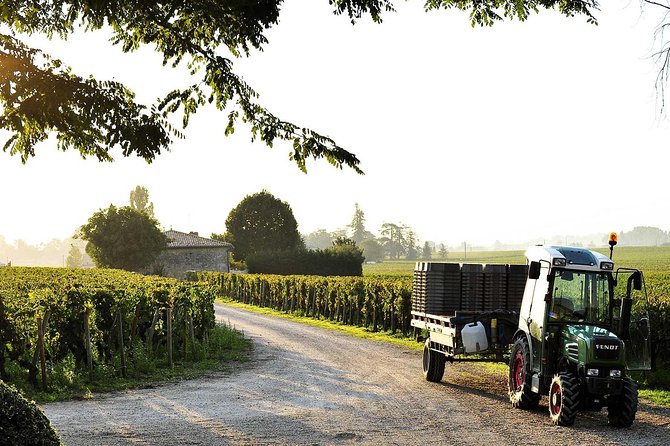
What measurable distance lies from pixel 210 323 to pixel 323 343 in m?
3.86

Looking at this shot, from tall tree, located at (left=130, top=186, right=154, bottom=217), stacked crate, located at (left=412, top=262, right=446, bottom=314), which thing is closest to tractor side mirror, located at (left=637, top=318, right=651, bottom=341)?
stacked crate, located at (left=412, top=262, right=446, bottom=314)

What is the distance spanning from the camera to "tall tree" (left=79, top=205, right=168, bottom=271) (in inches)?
2682

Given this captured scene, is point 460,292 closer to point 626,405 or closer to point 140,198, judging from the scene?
point 626,405

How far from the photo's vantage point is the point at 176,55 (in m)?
10.4

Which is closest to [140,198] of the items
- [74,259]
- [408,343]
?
[74,259]

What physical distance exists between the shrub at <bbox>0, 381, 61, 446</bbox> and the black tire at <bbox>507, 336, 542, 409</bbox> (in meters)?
8.16

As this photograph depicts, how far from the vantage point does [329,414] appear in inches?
483

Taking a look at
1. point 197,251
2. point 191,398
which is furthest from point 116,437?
point 197,251

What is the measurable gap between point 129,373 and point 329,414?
6721mm

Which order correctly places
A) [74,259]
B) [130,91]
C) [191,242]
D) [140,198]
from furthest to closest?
[74,259], [140,198], [191,242], [130,91]

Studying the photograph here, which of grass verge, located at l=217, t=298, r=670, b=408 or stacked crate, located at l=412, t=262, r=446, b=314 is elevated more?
stacked crate, located at l=412, t=262, r=446, b=314

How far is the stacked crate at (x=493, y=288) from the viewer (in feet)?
50.6

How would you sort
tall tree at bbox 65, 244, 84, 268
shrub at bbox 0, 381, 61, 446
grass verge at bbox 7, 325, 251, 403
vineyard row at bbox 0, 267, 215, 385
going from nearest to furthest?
shrub at bbox 0, 381, 61, 446, grass verge at bbox 7, 325, 251, 403, vineyard row at bbox 0, 267, 215, 385, tall tree at bbox 65, 244, 84, 268

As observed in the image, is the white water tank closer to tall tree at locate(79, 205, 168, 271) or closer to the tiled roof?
tall tree at locate(79, 205, 168, 271)
